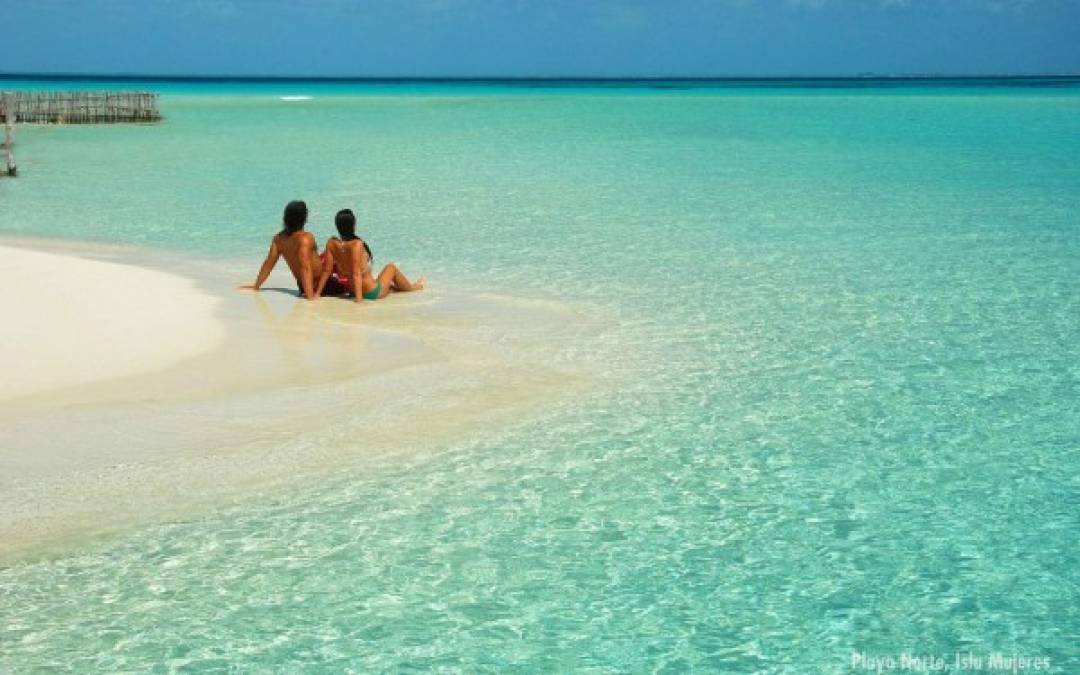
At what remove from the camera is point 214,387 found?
21.8 ft

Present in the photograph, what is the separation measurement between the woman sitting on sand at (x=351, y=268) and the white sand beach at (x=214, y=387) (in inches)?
5.8

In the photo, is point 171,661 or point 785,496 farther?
point 785,496

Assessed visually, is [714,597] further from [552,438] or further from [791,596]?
[552,438]

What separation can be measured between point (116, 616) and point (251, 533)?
77cm

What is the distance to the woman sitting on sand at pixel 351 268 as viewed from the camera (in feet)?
29.8

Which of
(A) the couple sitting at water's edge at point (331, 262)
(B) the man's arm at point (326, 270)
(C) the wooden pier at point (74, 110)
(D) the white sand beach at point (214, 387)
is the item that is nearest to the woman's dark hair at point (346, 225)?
(A) the couple sitting at water's edge at point (331, 262)

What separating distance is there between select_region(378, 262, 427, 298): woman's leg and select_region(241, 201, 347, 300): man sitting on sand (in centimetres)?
30

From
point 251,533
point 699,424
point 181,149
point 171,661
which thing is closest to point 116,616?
point 171,661

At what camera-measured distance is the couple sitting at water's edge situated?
9.08 m

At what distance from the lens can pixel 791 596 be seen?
14.3ft

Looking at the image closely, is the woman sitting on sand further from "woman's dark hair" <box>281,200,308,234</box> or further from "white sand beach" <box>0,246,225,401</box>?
"white sand beach" <box>0,246,225,401</box>

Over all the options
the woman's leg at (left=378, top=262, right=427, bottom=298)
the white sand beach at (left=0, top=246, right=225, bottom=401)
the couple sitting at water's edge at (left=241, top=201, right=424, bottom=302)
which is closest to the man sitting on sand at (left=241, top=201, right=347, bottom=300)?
the couple sitting at water's edge at (left=241, top=201, right=424, bottom=302)

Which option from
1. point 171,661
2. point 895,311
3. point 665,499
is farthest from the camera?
point 895,311

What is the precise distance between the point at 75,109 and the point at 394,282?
2741 centimetres
